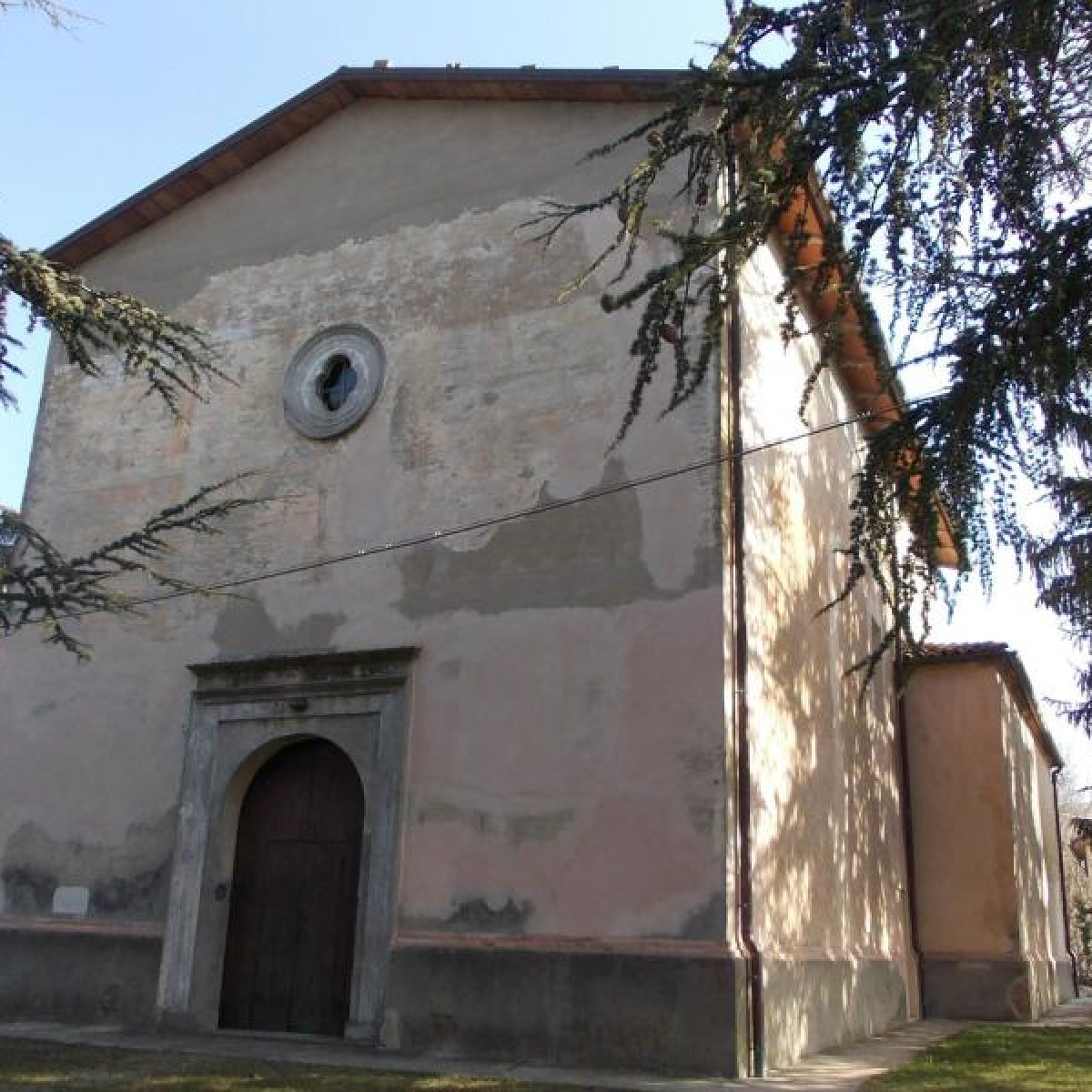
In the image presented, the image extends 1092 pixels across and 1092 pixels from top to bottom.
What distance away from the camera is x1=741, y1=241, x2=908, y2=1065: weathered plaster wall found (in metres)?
9.50

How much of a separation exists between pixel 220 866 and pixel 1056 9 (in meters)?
9.06

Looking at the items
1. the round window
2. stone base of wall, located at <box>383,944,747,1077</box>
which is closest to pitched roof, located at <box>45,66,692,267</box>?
the round window

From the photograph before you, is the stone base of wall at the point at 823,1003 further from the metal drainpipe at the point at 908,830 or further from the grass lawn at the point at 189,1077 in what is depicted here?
the grass lawn at the point at 189,1077

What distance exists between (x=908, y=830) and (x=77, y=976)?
941cm

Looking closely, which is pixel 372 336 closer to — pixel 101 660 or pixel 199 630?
pixel 199 630

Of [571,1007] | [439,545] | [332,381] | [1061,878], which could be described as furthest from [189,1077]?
[1061,878]

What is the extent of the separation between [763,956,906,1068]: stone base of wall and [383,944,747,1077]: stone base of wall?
0.54 m

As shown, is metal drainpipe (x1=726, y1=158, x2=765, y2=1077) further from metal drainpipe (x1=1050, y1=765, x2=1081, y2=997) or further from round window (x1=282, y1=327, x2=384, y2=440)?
metal drainpipe (x1=1050, y1=765, x2=1081, y2=997)

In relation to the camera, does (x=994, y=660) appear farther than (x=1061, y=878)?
No

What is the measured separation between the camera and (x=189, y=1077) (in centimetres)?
793

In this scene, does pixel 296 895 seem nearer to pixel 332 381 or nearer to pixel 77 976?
pixel 77 976

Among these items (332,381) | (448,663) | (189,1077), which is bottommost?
(189,1077)

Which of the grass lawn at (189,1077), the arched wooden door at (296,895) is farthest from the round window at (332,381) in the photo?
the grass lawn at (189,1077)

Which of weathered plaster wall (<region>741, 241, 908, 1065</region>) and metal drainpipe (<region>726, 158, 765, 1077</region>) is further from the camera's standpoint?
weathered plaster wall (<region>741, 241, 908, 1065</region>)
